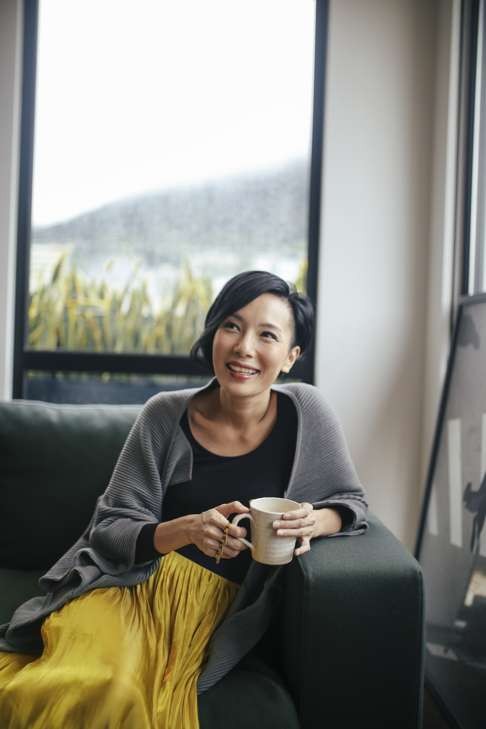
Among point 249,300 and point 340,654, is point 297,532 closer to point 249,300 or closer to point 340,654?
point 340,654

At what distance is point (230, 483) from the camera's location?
1.42 metres

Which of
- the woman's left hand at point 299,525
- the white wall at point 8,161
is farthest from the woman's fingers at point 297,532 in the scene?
the white wall at point 8,161

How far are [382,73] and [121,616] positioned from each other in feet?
6.95

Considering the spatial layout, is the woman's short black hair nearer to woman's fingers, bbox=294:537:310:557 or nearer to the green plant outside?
woman's fingers, bbox=294:537:310:557

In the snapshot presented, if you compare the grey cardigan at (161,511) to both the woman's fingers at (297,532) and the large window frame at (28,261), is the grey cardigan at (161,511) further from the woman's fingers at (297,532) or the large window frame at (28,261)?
the large window frame at (28,261)

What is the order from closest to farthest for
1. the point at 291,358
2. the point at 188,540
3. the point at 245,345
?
the point at 188,540 → the point at 245,345 → the point at 291,358

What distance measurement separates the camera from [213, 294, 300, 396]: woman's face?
4.59ft

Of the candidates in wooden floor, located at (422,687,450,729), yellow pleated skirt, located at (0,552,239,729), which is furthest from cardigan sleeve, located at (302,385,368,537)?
wooden floor, located at (422,687,450,729)

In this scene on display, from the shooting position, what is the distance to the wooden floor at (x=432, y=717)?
1.71 metres

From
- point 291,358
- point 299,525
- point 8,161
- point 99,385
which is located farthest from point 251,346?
point 8,161

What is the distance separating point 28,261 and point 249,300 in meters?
1.39

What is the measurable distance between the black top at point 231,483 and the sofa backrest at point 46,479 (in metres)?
0.37

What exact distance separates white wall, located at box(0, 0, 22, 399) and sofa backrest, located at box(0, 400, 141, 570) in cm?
67

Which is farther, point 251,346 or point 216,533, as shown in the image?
point 251,346
